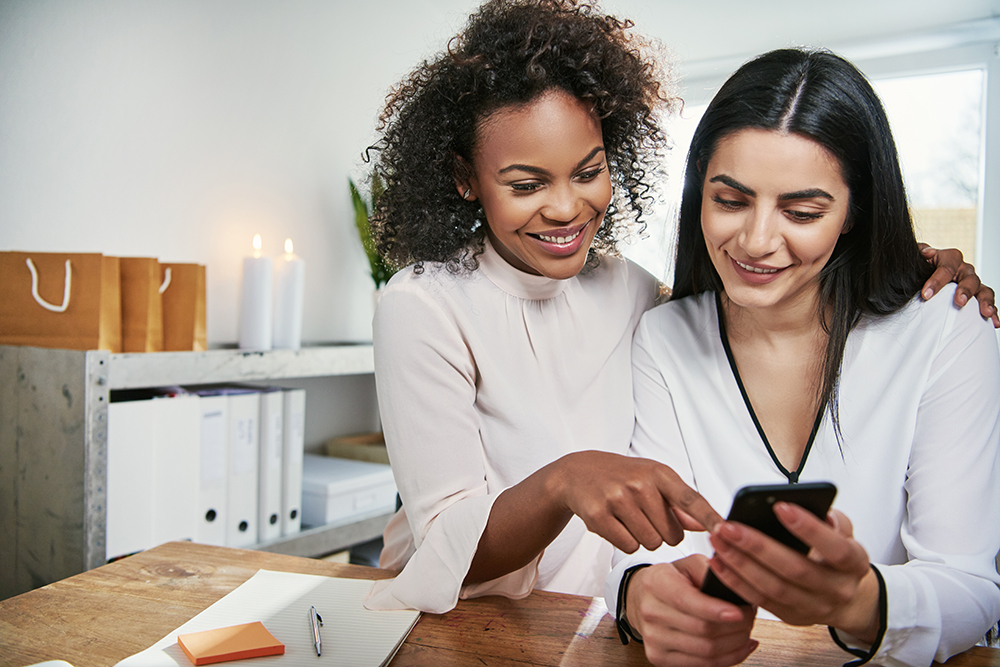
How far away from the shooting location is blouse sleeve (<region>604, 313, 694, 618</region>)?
3.62 ft

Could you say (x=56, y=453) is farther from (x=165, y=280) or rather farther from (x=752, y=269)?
(x=752, y=269)

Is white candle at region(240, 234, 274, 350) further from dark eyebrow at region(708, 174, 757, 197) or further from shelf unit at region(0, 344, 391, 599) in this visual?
dark eyebrow at region(708, 174, 757, 197)

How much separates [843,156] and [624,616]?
0.67 m

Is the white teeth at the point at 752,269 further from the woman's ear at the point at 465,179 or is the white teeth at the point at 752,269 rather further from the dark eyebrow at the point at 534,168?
the woman's ear at the point at 465,179

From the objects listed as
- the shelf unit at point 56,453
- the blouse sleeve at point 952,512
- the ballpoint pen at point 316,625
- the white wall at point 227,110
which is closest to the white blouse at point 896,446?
the blouse sleeve at point 952,512

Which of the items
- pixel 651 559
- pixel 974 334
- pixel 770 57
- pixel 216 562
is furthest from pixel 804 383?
pixel 216 562

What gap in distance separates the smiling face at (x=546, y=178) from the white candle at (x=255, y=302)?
3.85 ft

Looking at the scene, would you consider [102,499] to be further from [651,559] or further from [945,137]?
[945,137]

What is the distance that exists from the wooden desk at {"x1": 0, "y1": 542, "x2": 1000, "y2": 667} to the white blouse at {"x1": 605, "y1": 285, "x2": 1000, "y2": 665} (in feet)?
0.19

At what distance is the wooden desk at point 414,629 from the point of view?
0.73 meters

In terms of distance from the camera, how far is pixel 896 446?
980 mm

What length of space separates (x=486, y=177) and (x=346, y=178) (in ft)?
5.84

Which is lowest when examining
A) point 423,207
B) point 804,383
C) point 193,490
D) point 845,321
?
point 193,490

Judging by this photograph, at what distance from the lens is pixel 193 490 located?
1.78m
